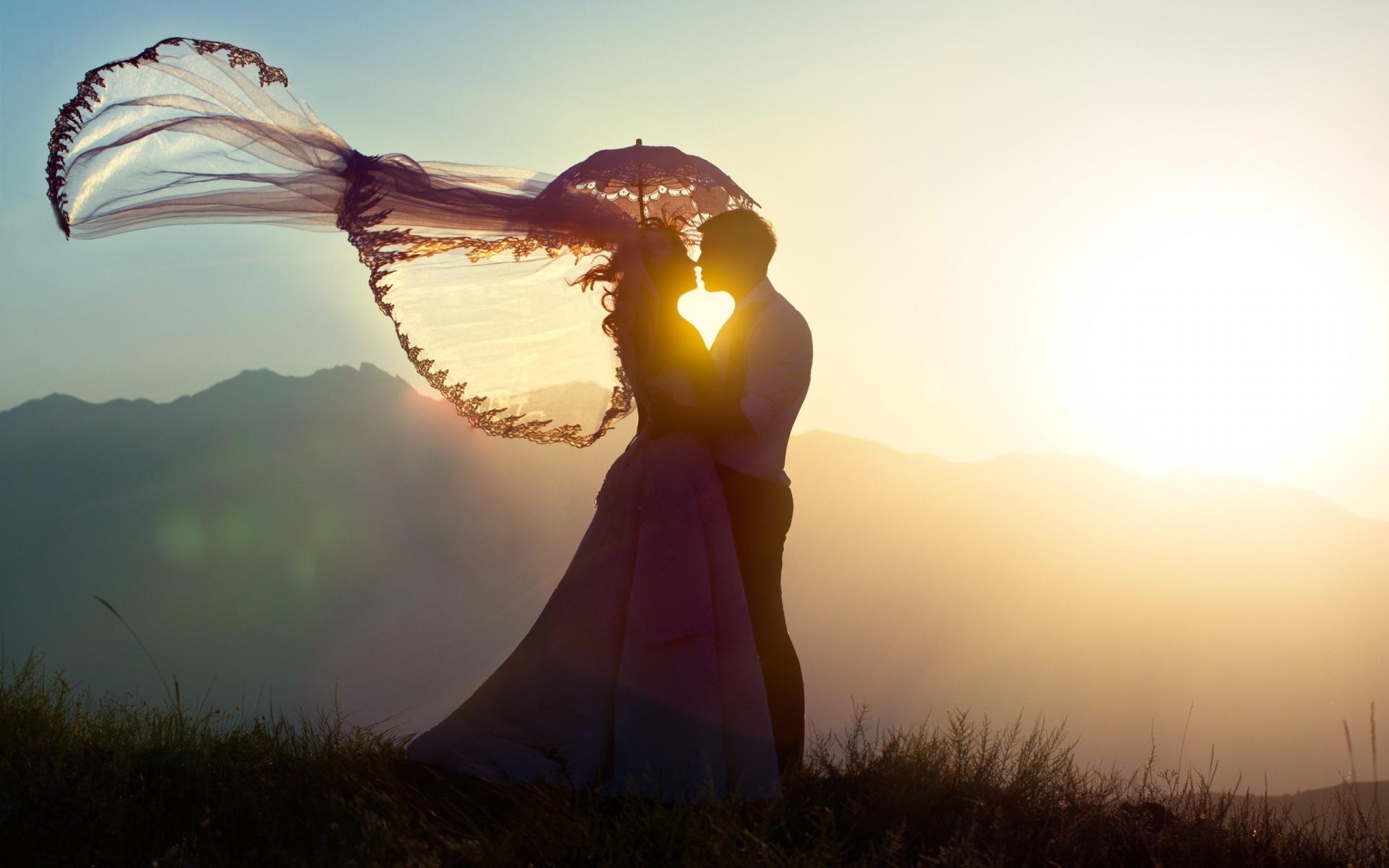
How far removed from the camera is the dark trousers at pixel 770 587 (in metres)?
4.50

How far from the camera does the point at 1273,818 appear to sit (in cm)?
414

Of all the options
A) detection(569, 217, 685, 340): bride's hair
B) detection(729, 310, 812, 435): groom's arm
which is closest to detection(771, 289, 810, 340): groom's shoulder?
detection(729, 310, 812, 435): groom's arm

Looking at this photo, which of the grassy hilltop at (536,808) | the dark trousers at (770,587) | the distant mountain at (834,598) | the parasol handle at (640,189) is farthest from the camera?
the distant mountain at (834,598)

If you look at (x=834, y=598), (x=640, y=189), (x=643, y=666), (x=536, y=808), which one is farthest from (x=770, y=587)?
(x=834, y=598)

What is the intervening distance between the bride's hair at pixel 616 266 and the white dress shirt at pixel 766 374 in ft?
1.56

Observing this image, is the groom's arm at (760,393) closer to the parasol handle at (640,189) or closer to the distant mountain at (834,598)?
the parasol handle at (640,189)

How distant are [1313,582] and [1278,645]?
26488 millimetres

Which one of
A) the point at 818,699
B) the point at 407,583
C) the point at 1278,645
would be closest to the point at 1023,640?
the point at 1278,645

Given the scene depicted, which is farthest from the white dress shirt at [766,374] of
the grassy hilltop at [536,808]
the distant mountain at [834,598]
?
the distant mountain at [834,598]

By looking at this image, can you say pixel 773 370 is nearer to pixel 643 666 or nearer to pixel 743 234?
pixel 743 234

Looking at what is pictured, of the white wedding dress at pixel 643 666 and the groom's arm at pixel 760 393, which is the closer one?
the white wedding dress at pixel 643 666

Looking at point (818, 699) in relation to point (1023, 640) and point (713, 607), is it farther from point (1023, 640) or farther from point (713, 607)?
point (713, 607)

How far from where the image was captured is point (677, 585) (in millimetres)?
4281

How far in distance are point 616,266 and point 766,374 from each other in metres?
0.90
